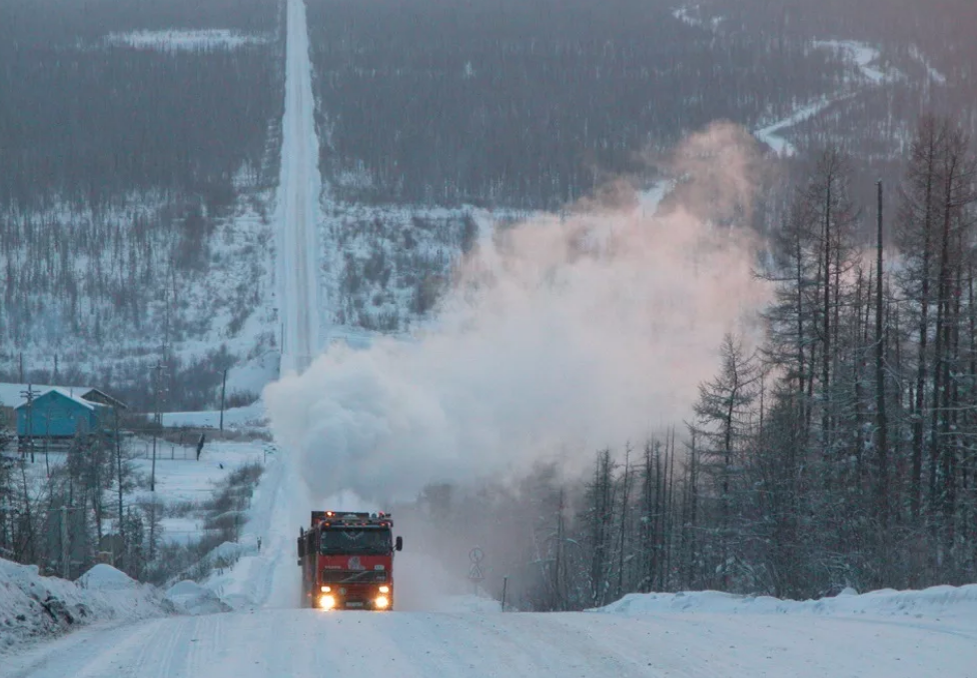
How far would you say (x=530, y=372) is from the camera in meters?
67.4

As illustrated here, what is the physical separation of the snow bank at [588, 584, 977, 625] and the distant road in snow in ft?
208

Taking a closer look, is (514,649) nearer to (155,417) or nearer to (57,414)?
(155,417)

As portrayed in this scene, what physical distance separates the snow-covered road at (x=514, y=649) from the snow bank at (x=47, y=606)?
1.55 feet

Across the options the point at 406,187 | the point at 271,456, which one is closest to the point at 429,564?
the point at 271,456

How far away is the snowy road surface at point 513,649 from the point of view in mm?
13250

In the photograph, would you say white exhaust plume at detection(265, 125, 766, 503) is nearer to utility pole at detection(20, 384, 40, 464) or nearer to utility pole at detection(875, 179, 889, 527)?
utility pole at detection(20, 384, 40, 464)

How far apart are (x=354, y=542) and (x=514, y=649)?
14734 mm

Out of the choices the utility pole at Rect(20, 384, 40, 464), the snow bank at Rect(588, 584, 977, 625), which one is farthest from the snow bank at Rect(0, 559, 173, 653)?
the utility pole at Rect(20, 384, 40, 464)

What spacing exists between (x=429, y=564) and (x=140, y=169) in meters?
120

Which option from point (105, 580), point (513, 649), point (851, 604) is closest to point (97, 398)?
point (105, 580)

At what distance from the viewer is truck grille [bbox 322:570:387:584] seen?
94.3 ft

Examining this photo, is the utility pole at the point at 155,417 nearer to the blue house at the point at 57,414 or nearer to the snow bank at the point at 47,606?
the blue house at the point at 57,414

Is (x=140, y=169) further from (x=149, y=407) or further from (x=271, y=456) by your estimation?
(x=271, y=456)

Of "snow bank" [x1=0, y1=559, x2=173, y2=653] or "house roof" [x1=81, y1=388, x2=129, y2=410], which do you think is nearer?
"snow bank" [x1=0, y1=559, x2=173, y2=653]
